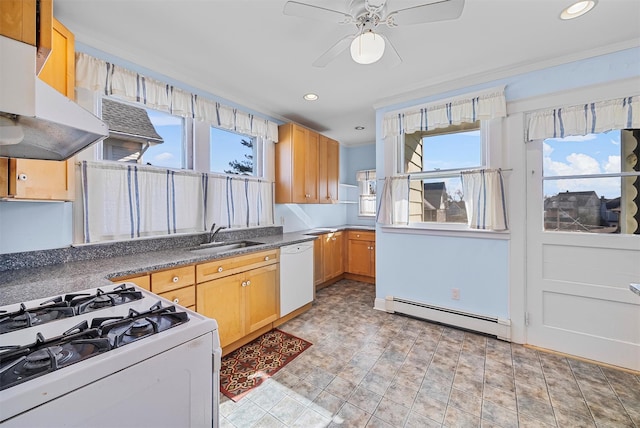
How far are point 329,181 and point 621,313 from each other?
10.9 ft

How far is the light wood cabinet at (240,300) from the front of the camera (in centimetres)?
205

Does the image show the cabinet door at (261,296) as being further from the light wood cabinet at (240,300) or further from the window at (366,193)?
the window at (366,193)

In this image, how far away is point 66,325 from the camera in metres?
0.87

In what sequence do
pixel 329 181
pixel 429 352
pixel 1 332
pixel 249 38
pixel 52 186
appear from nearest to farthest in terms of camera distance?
pixel 1 332
pixel 52 186
pixel 249 38
pixel 429 352
pixel 329 181

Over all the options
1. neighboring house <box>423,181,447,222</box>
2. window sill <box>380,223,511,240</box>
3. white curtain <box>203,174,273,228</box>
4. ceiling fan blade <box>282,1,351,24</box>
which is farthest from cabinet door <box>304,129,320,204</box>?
ceiling fan blade <box>282,1,351,24</box>

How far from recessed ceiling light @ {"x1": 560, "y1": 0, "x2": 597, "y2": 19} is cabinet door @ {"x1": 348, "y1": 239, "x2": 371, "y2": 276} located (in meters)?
3.22

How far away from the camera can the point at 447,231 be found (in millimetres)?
2697

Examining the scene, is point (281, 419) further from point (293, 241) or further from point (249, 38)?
point (249, 38)

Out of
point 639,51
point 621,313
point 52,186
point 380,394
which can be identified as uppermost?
point 639,51

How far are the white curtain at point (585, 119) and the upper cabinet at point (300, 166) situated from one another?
244cm

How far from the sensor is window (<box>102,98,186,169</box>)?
81.9 inches

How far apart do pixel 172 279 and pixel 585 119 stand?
3486mm

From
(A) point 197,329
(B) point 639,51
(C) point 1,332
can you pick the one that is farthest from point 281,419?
Answer: (B) point 639,51

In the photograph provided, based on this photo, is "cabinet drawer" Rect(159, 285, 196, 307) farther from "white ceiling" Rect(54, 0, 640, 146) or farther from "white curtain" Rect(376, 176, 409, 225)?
"white curtain" Rect(376, 176, 409, 225)
